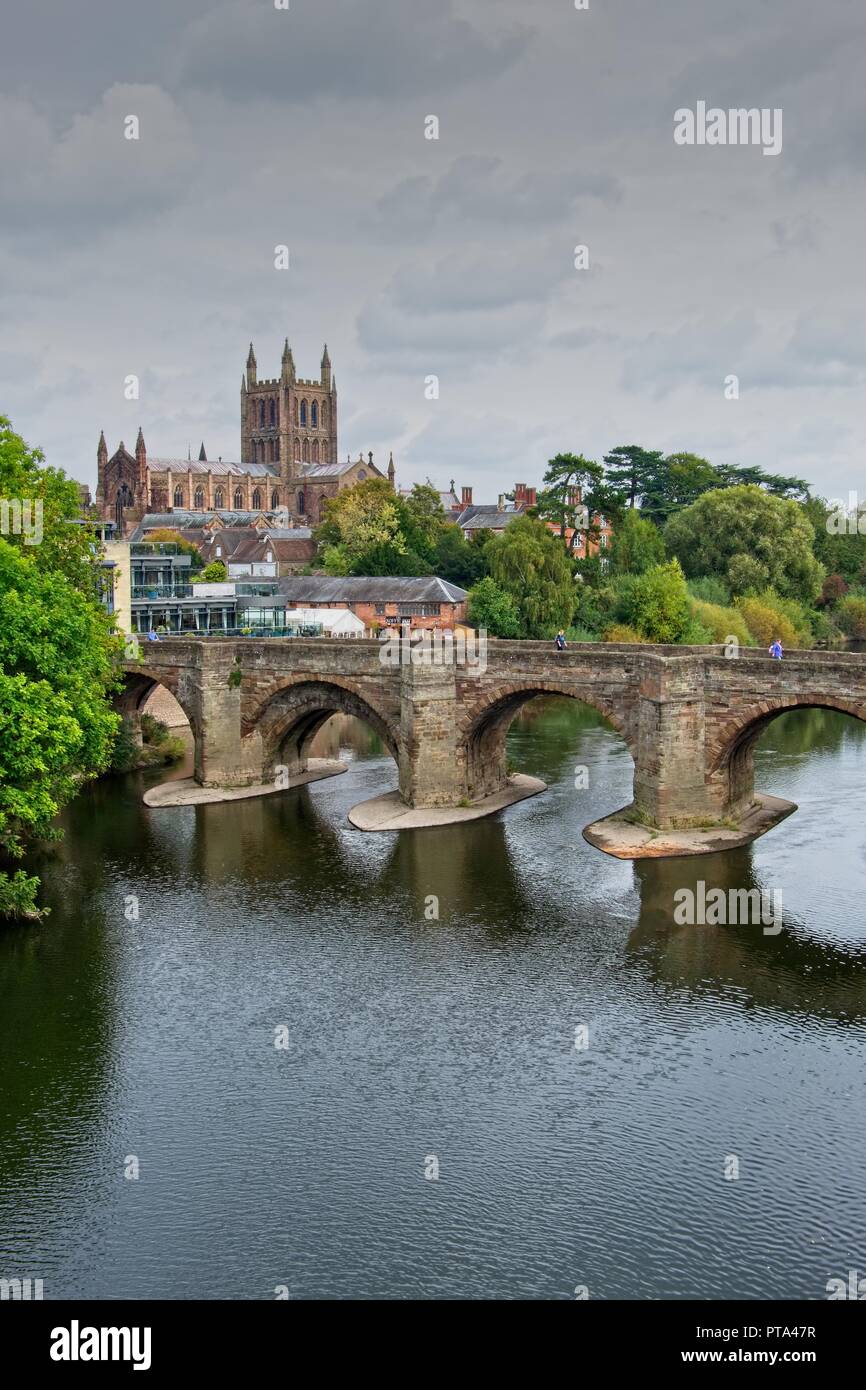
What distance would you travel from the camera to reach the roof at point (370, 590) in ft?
286

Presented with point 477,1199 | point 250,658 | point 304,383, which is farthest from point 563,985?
point 304,383

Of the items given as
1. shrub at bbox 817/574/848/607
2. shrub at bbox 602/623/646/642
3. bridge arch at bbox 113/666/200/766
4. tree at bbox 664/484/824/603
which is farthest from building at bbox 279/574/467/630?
shrub at bbox 817/574/848/607

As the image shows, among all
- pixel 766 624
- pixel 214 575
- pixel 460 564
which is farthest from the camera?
pixel 460 564

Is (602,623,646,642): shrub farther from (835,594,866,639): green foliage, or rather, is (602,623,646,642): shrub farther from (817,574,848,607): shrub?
(817,574,848,607): shrub

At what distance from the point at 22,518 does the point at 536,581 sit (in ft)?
143

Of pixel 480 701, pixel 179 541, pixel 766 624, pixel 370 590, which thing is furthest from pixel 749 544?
pixel 480 701

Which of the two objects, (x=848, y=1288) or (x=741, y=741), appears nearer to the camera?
(x=848, y=1288)

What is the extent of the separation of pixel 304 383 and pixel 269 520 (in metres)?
33.2

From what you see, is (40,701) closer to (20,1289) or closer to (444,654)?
(444,654)

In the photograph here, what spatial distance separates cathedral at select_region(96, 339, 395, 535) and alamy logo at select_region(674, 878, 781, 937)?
115m

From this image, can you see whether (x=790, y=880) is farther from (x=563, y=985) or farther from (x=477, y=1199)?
(x=477, y=1199)

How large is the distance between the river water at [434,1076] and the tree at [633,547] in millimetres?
48035

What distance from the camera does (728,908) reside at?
1478 inches

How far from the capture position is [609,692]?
154 ft
